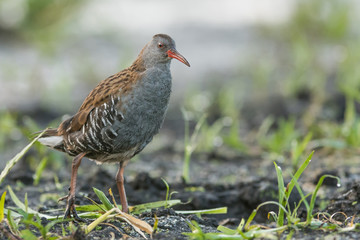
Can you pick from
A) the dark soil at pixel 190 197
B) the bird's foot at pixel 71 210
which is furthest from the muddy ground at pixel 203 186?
the bird's foot at pixel 71 210

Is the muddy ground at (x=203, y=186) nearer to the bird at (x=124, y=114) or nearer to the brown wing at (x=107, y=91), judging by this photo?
the bird at (x=124, y=114)

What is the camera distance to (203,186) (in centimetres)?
535

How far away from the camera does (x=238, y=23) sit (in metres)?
13.9

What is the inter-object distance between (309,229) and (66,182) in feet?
8.83

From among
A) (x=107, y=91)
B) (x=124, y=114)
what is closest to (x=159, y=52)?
(x=107, y=91)

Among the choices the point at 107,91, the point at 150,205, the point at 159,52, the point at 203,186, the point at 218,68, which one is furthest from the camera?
the point at 218,68

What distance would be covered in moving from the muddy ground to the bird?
42 cm

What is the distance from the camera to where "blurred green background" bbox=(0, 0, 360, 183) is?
7055 mm

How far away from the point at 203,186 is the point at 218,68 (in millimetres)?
5994

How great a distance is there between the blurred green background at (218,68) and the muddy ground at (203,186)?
20cm

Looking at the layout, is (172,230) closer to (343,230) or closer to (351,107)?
(343,230)

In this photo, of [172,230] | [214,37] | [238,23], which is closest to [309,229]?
[172,230]

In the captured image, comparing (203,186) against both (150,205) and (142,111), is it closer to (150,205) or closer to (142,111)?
(150,205)

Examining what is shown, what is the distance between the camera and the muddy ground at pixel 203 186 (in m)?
3.84
